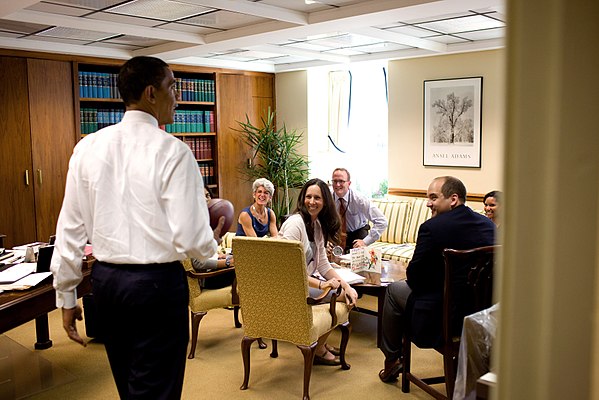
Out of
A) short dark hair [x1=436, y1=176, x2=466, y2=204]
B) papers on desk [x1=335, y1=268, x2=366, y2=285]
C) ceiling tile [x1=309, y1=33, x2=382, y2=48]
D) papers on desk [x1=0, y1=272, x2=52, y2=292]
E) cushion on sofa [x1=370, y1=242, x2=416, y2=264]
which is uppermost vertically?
ceiling tile [x1=309, y1=33, x2=382, y2=48]

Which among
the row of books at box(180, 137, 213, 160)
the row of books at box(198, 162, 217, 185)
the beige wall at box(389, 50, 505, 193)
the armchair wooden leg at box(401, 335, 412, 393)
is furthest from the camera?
the row of books at box(198, 162, 217, 185)

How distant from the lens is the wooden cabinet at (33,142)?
5.82m

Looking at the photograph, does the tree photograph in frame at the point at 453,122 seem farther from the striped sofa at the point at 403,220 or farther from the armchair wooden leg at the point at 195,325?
the armchair wooden leg at the point at 195,325

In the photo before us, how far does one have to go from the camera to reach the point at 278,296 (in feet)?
11.3

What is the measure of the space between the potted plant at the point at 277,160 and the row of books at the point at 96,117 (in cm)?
170

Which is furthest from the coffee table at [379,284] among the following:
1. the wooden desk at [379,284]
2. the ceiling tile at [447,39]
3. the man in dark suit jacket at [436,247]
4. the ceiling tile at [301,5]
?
the ceiling tile at [447,39]

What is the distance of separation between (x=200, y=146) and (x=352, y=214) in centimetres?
281

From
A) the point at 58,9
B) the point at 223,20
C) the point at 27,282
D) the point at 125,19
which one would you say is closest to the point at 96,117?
the point at 125,19

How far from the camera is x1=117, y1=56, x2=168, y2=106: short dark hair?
6.94 feet

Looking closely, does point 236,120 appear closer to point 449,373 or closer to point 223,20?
point 223,20

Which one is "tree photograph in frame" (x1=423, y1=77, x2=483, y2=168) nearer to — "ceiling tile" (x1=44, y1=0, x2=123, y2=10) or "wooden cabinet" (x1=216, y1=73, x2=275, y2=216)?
"wooden cabinet" (x1=216, y1=73, x2=275, y2=216)

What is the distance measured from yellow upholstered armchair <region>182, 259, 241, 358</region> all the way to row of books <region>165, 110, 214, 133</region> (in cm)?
344

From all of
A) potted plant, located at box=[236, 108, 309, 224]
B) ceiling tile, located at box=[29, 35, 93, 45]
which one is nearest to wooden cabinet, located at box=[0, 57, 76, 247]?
ceiling tile, located at box=[29, 35, 93, 45]

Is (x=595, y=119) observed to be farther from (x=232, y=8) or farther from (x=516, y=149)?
(x=232, y=8)
